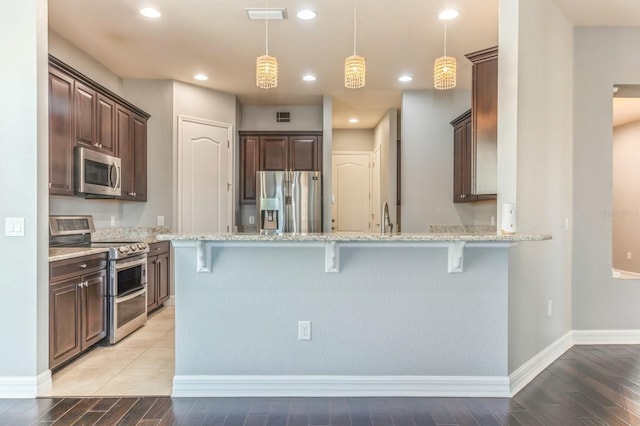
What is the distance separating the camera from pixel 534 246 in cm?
298

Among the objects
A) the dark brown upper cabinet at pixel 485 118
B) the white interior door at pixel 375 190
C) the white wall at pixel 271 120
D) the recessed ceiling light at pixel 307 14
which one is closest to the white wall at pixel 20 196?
the recessed ceiling light at pixel 307 14

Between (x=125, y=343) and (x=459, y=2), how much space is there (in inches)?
164

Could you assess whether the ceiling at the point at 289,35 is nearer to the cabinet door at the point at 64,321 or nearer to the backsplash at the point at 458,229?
the backsplash at the point at 458,229

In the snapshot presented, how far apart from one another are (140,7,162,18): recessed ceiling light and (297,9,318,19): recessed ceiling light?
1226 mm

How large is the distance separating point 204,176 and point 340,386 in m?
3.73

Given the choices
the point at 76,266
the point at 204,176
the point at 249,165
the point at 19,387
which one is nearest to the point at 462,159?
the point at 249,165

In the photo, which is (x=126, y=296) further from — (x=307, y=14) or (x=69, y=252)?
(x=307, y=14)

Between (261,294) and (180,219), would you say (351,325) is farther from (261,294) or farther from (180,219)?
(180,219)

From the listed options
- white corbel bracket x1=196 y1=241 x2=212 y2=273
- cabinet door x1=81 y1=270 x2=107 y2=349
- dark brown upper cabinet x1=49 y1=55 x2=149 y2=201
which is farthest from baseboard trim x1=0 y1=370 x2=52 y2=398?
dark brown upper cabinet x1=49 y1=55 x2=149 y2=201

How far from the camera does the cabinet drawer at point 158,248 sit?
442cm

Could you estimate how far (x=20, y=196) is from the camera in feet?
8.39

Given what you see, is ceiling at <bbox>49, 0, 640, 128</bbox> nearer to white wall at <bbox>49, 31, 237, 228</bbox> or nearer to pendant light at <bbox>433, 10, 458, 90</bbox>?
white wall at <bbox>49, 31, 237, 228</bbox>

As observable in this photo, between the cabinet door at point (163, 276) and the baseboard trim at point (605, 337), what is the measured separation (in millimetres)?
4445

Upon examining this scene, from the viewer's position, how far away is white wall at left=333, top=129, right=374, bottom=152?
7672mm
